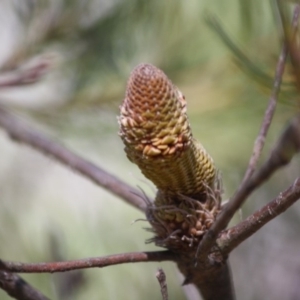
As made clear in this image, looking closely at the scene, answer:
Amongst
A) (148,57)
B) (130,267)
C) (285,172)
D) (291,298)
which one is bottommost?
(291,298)

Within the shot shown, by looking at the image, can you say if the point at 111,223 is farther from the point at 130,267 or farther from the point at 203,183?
the point at 203,183

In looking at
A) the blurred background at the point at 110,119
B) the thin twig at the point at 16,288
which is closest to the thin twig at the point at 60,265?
the thin twig at the point at 16,288

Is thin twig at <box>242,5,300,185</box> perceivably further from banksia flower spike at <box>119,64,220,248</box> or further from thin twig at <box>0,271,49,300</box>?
thin twig at <box>0,271,49,300</box>

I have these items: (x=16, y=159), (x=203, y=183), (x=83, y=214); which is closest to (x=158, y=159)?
(x=203, y=183)

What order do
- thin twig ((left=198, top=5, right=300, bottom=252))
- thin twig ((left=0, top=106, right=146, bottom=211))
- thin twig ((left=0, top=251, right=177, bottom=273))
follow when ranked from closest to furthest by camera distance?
thin twig ((left=198, top=5, right=300, bottom=252)) < thin twig ((left=0, top=251, right=177, bottom=273)) < thin twig ((left=0, top=106, right=146, bottom=211))

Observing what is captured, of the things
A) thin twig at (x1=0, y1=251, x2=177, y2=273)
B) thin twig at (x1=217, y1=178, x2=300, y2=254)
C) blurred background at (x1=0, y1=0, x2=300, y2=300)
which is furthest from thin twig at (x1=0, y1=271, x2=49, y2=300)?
blurred background at (x1=0, y1=0, x2=300, y2=300)

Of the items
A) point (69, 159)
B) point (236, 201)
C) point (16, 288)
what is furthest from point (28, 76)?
point (236, 201)
